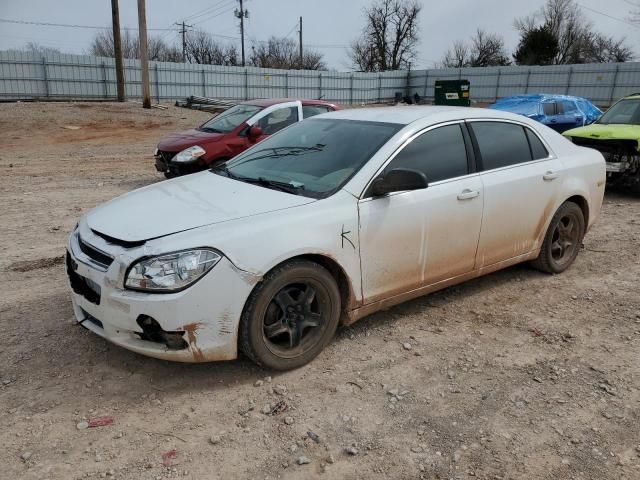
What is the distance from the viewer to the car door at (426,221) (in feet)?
12.2

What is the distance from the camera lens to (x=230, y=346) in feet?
10.6

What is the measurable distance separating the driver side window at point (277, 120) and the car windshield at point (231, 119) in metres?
0.27

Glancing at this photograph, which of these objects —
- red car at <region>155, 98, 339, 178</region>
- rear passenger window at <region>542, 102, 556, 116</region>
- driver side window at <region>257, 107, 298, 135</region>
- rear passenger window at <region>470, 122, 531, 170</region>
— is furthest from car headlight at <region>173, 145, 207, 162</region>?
rear passenger window at <region>542, 102, 556, 116</region>

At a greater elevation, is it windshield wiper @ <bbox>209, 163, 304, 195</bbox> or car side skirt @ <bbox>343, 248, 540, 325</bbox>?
windshield wiper @ <bbox>209, 163, 304, 195</bbox>

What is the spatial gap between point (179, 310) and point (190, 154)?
6320 millimetres

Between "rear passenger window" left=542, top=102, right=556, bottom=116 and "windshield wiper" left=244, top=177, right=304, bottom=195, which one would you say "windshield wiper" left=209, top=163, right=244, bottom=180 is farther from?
"rear passenger window" left=542, top=102, right=556, bottom=116

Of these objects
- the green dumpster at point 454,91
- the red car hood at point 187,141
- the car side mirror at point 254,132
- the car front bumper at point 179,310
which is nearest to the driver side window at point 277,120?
the car side mirror at point 254,132

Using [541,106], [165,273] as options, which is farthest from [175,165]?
[541,106]

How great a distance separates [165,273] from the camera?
9.95ft

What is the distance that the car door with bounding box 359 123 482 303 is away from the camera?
12.2 feet

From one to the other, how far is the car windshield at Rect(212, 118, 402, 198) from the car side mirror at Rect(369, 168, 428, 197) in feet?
0.78

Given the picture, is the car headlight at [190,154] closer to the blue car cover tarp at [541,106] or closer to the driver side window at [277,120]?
the driver side window at [277,120]

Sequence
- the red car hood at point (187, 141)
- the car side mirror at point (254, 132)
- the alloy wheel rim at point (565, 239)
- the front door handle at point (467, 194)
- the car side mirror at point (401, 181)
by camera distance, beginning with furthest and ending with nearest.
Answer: the car side mirror at point (254, 132) → the red car hood at point (187, 141) → the alloy wheel rim at point (565, 239) → the front door handle at point (467, 194) → the car side mirror at point (401, 181)

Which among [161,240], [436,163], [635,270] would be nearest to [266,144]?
[436,163]
